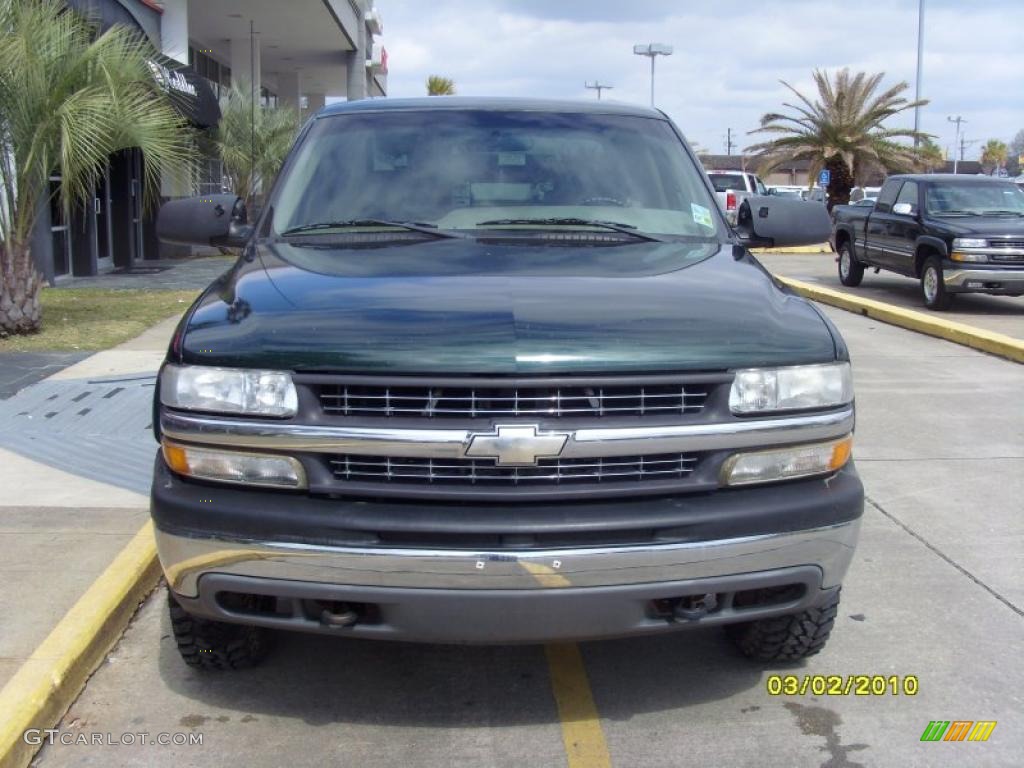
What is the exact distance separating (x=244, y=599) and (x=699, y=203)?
255 cm

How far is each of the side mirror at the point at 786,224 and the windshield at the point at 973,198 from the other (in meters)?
10.8

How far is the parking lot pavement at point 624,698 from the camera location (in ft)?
11.4

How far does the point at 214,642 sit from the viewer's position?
3.80 meters

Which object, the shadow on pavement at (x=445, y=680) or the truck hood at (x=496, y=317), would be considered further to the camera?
the shadow on pavement at (x=445, y=680)

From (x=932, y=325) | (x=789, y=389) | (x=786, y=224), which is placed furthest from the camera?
(x=932, y=325)

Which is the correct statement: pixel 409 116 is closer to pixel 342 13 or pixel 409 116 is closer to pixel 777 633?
pixel 777 633

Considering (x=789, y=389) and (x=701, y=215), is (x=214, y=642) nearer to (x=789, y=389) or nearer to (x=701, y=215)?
(x=789, y=389)

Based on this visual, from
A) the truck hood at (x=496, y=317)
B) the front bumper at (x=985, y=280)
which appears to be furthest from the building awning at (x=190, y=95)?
the truck hood at (x=496, y=317)

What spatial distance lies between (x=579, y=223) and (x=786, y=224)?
3.72 feet

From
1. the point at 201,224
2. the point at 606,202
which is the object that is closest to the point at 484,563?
the point at 606,202

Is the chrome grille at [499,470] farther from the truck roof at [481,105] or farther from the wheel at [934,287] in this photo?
the wheel at [934,287]

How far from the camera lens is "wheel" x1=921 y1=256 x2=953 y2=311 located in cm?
1436

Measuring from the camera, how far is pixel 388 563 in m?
3.10

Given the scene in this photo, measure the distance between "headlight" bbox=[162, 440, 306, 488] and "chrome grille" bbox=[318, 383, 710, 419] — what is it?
0.67ft
